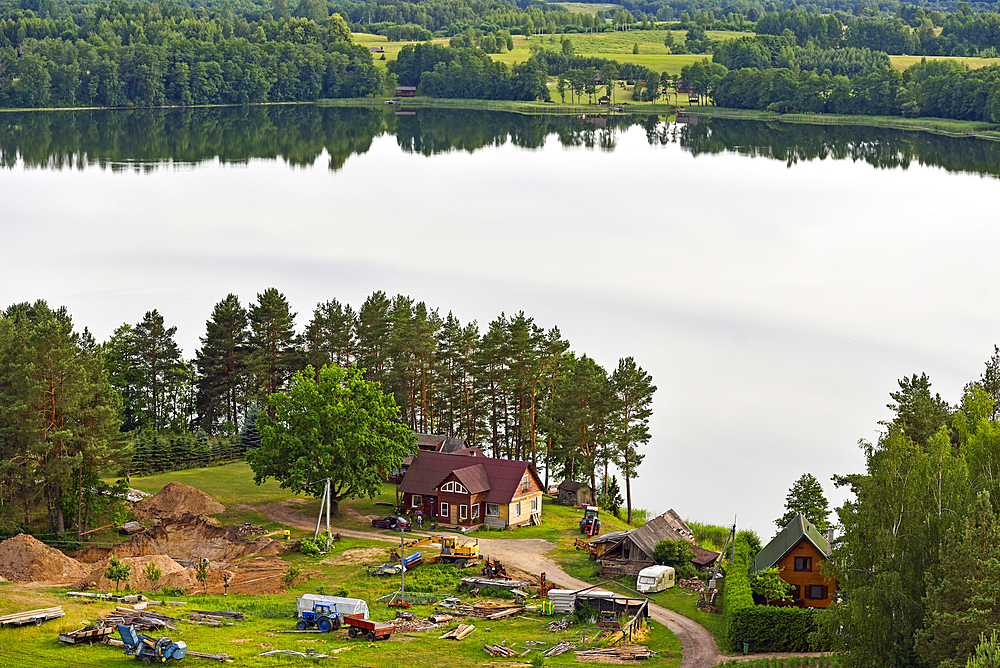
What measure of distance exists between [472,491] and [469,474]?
0.84 metres

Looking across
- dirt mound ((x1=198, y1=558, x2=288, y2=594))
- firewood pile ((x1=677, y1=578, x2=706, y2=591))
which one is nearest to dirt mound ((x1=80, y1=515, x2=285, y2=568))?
dirt mound ((x1=198, y1=558, x2=288, y2=594))

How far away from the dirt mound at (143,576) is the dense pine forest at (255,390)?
645cm

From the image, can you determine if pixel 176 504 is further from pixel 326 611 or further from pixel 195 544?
pixel 326 611

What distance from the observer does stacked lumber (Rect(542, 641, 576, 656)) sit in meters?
34.0

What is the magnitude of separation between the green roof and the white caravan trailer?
2.77 metres

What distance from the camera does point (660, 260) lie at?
102625 millimetres

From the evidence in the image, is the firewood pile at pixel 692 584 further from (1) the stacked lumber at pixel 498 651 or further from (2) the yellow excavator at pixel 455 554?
(1) the stacked lumber at pixel 498 651

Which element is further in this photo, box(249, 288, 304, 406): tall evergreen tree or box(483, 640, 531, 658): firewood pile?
box(249, 288, 304, 406): tall evergreen tree

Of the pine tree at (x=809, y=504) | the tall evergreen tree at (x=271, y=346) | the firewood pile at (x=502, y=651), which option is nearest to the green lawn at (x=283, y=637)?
the firewood pile at (x=502, y=651)

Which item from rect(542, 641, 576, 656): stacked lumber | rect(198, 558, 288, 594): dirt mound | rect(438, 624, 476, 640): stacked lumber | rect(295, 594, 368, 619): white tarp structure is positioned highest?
rect(295, 594, 368, 619): white tarp structure

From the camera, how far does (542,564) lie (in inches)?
1775

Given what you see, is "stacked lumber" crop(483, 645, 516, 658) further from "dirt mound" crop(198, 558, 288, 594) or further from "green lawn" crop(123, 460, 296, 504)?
"green lawn" crop(123, 460, 296, 504)

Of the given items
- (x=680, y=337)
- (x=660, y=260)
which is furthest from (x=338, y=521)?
(x=660, y=260)

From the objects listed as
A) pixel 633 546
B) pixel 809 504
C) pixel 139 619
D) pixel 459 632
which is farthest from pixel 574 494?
pixel 139 619
